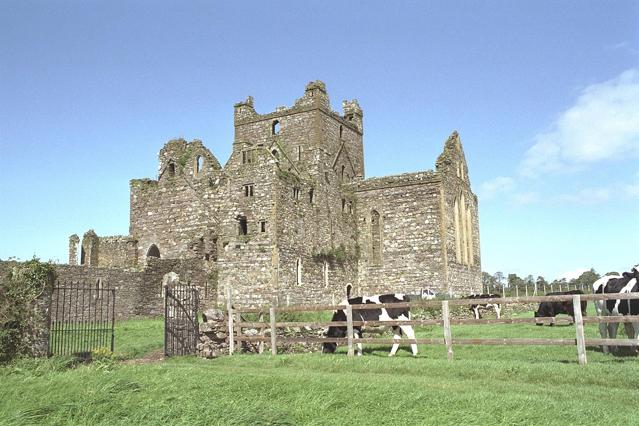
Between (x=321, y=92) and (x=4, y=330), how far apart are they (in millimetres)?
31324

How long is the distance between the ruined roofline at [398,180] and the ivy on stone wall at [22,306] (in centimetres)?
2690

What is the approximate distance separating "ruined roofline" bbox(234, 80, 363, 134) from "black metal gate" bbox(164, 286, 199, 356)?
25413mm

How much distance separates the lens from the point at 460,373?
12391 millimetres

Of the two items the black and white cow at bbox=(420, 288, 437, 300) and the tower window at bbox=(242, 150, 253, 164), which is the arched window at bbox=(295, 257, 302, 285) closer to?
the tower window at bbox=(242, 150, 253, 164)

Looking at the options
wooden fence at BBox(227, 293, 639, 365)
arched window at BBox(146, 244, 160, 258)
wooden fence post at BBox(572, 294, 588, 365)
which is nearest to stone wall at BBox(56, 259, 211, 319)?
arched window at BBox(146, 244, 160, 258)

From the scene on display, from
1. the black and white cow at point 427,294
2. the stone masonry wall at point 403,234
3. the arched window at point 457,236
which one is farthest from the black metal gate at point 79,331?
the arched window at point 457,236

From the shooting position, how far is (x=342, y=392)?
1004cm

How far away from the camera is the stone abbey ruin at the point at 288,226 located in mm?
31500

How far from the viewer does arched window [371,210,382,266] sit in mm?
39062

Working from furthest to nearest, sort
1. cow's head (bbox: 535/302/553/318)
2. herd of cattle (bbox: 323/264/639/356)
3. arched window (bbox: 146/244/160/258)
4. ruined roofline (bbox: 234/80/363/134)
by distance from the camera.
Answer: ruined roofline (bbox: 234/80/363/134) < arched window (bbox: 146/244/160/258) < cow's head (bbox: 535/302/553/318) < herd of cattle (bbox: 323/264/639/356)

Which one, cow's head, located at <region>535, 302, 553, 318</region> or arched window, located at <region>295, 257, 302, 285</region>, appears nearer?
cow's head, located at <region>535, 302, 553, 318</region>

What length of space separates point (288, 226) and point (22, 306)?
18.4 meters

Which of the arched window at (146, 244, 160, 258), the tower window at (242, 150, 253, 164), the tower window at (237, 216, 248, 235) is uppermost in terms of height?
the tower window at (242, 150, 253, 164)

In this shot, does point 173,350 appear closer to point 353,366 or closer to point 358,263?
point 353,366
